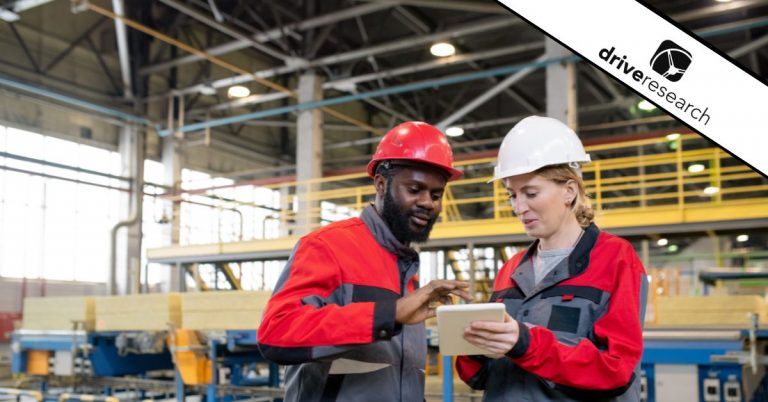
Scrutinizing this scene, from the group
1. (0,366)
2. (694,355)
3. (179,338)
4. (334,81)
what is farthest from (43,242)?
(694,355)

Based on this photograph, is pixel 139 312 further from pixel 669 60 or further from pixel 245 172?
pixel 245 172

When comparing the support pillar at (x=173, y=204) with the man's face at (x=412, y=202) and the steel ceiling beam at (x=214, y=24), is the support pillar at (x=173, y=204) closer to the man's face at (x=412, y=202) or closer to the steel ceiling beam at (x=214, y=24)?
the steel ceiling beam at (x=214, y=24)

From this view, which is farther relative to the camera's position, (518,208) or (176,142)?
(176,142)

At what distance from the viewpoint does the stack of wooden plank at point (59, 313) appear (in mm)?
11391

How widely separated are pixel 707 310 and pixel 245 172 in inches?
608

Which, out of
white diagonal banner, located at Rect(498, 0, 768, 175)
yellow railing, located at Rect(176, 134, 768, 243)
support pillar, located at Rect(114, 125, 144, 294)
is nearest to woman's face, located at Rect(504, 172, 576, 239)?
white diagonal banner, located at Rect(498, 0, 768, 175)

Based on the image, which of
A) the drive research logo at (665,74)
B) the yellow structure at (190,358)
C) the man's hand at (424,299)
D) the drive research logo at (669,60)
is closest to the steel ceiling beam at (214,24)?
the yellow structure at (190,358)

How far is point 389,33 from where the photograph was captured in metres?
21.2

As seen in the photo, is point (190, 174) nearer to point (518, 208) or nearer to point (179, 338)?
point (179, 338)

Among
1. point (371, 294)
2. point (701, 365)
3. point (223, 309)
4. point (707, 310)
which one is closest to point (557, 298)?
point (371, 294)

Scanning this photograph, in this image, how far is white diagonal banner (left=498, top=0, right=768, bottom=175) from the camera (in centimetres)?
389

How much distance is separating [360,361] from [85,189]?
22150 millimetres

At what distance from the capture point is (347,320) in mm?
2246

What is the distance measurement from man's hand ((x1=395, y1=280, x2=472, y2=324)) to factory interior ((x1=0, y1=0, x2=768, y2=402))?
5.34m
